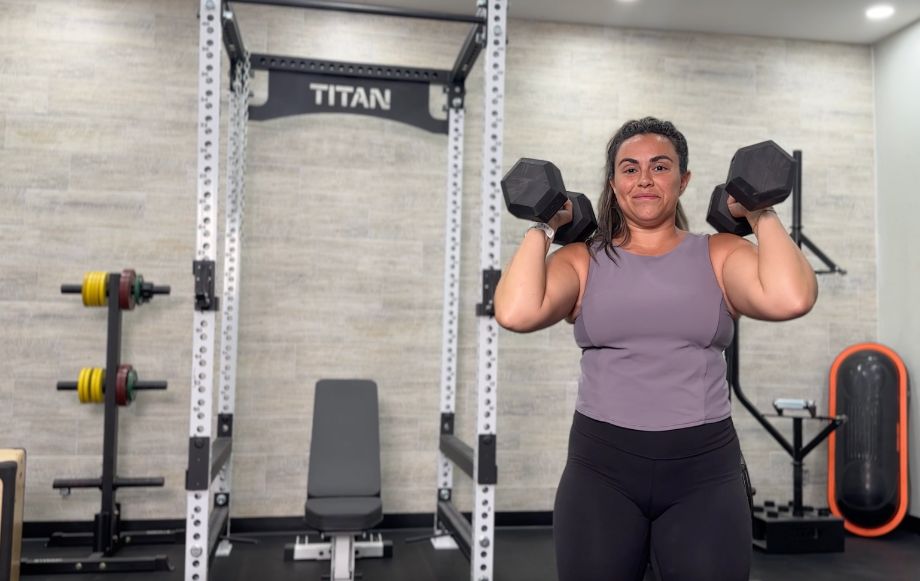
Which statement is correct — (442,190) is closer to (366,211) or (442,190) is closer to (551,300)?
(366,211)

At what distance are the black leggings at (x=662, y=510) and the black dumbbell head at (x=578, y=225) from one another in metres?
0.37

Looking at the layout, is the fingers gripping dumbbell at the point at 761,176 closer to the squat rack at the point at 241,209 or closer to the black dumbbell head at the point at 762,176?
the black dumbbell head at the point at 762,176

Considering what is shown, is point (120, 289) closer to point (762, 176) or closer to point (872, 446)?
point (762, 176)

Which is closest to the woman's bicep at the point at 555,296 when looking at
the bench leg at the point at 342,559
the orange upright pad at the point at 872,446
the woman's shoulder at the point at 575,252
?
the woman's shoulder at the point at 575,252

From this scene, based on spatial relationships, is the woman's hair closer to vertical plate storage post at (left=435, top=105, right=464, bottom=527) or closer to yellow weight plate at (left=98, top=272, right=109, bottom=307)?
vertical plate storage post at (left=435, top=105, right=464, bottom=527)

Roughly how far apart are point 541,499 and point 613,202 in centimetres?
293

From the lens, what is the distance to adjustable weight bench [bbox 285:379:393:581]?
2.86m

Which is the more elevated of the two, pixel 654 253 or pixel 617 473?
pixel 654 253

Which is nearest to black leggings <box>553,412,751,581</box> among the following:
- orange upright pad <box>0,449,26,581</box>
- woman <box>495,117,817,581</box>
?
woman <box>495,117,817,581</box>

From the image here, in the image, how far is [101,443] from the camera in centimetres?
364

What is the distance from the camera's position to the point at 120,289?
11.0ft

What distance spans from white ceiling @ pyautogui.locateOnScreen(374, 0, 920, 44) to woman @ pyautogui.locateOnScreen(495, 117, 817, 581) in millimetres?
2918

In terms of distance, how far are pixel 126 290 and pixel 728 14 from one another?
336cm

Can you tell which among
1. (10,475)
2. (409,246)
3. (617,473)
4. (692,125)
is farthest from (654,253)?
(692,125)
